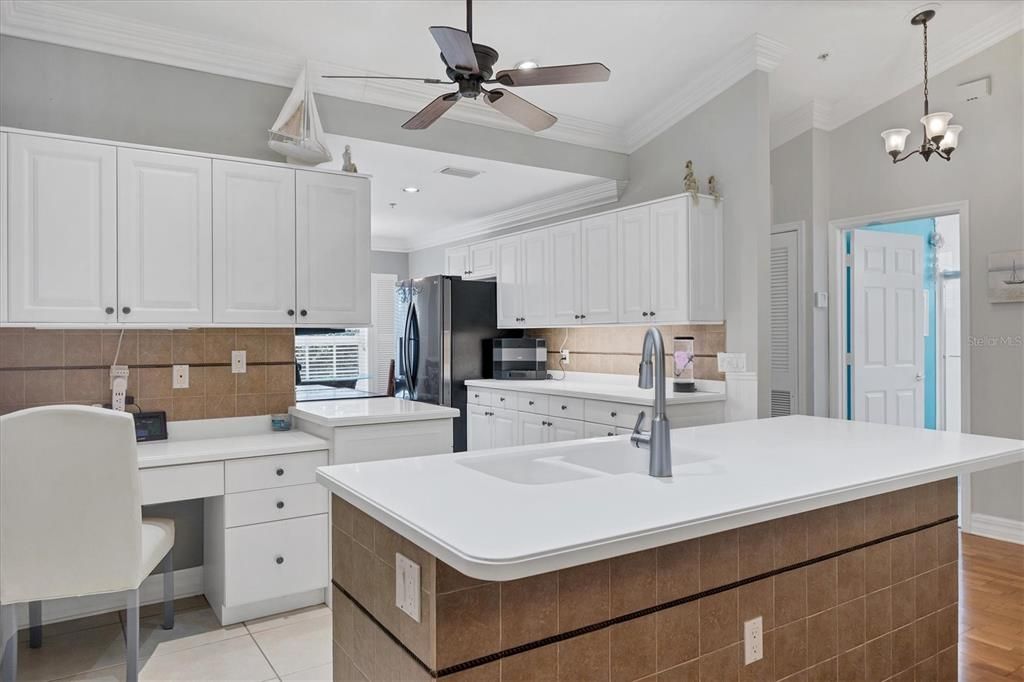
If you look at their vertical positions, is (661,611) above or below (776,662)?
above

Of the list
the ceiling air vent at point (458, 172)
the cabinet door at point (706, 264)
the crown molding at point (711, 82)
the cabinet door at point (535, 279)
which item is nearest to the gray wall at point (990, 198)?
the crown molding at point (711, 82)

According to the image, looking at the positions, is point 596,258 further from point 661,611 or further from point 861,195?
point 661,611

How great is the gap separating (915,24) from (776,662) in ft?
13.2

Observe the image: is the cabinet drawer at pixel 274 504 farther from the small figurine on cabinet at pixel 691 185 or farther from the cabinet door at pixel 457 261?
the cabinet door at pixel 457 261

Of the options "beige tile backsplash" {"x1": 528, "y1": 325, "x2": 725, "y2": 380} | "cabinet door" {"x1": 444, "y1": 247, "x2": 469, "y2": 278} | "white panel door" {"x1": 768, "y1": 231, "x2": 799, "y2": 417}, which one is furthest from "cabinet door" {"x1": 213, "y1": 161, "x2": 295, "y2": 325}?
"white panel door" {"x1": 768, "y1": 231, "x2": 799, "y2": 417}

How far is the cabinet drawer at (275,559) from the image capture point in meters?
2.83

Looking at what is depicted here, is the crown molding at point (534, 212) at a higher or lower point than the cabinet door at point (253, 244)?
higher

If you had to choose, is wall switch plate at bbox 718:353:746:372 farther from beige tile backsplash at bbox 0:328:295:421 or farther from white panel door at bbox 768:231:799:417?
beige tile backsplash at bbox 0:328:295:421

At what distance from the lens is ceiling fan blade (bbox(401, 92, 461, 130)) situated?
263cm

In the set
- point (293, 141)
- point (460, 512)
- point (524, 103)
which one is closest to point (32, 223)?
point (293, 141)

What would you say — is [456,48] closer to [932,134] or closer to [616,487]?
[616,487]

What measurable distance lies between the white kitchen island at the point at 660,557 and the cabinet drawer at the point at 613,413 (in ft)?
5.00

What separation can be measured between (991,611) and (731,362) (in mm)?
1741

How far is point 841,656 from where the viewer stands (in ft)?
6.16
